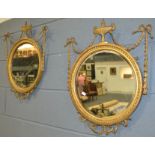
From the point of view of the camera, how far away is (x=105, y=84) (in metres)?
1.22

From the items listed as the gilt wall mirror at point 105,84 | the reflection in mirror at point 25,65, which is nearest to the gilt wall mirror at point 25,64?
the reflection in mirror at point 25,65

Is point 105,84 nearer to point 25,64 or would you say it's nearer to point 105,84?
point 105,84

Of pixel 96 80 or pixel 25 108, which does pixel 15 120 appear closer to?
pixel 25 108

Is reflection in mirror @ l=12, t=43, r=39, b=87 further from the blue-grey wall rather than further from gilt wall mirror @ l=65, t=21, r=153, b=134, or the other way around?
gilt wall mirror @ l=65, t=21, r=153, b=134

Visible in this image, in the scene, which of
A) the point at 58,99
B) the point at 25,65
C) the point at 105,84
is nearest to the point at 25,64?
the point at 25,65

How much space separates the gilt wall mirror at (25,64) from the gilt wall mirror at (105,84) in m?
0.33

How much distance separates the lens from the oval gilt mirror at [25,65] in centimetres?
156

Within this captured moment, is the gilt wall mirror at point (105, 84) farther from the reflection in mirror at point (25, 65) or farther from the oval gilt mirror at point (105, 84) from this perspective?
the reflection in mirror at point (25, 65)

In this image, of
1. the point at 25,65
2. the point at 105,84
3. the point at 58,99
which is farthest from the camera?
the point at 25,65

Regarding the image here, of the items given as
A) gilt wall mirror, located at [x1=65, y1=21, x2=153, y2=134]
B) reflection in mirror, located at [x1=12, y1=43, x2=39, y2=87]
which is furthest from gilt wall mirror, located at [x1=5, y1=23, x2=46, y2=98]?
gilt wall mirror, located at [x1=65, y1=21, x2=153, y2=134]

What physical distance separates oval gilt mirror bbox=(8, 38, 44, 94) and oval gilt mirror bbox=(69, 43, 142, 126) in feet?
1.17

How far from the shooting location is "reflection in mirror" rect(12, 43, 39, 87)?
1.59 meters
